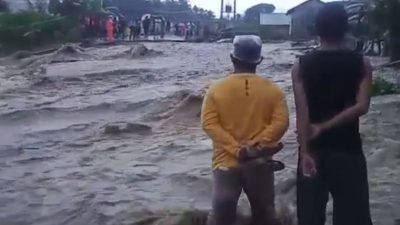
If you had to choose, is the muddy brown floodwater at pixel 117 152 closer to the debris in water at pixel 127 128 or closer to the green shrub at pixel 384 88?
the debris in water at pixel 127 128

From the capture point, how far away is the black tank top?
3980 millimetres

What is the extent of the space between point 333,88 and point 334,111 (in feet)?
0.34

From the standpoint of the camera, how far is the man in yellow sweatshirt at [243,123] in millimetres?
4320

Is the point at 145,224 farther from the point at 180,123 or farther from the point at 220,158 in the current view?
the point at 180,123

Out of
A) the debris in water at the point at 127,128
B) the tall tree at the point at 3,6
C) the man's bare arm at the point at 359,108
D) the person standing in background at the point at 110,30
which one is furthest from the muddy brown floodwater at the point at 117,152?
the tall tree at the point at 3,6

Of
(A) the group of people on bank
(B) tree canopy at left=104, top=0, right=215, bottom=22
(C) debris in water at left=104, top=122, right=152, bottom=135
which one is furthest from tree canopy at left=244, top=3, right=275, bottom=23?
(A) the group of people on bank

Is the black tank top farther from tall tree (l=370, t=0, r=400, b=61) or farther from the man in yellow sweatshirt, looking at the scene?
tall tree (l=370, t=0, r=400, b=61)

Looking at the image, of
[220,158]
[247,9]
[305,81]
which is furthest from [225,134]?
[247,9]

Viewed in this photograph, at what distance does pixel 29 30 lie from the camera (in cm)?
3550

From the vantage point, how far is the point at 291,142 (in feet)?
32.7

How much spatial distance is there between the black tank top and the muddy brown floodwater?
1.87 metres

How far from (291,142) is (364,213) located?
5930mm

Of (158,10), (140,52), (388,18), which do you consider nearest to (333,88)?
(388,18)

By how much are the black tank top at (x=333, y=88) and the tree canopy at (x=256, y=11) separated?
4831 cm
